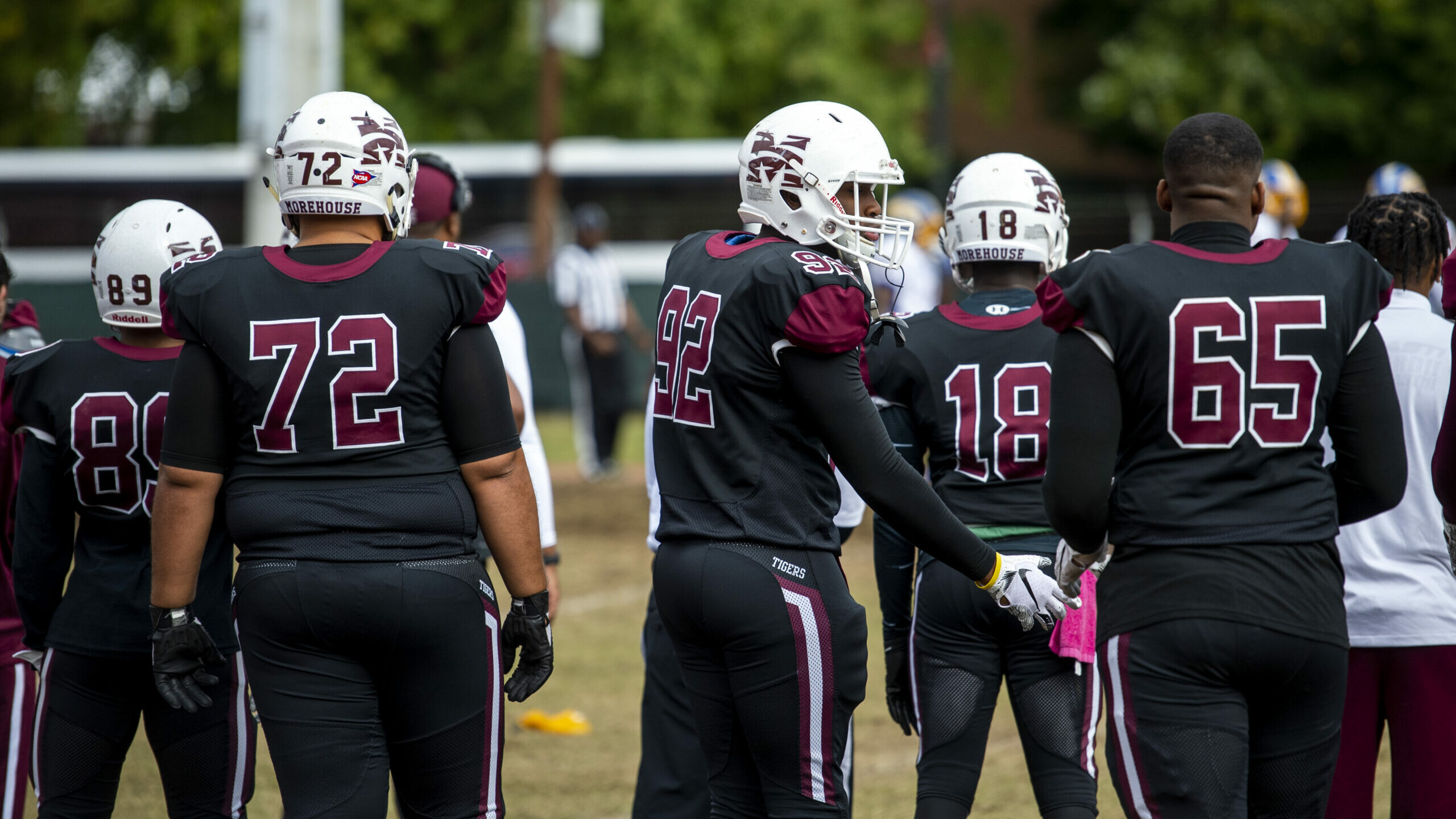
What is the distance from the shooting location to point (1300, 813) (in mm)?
3105

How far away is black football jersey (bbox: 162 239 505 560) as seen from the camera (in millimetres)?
3148

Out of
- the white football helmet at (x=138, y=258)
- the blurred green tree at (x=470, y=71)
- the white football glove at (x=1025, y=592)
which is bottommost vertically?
the white football glove at (x=1025, y=592)

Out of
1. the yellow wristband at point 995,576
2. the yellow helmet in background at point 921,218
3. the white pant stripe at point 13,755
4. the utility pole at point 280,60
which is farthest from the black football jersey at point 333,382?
the yellow helmet in background at point 921,218

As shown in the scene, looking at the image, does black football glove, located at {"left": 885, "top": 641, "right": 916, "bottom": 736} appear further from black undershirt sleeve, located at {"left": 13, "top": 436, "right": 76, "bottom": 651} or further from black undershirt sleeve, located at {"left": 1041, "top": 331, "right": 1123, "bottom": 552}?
black undershirt sleeve, located at {"left": 13, "top": 436, "right": 76, "bottom": 651}

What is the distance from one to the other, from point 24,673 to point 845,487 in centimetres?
242

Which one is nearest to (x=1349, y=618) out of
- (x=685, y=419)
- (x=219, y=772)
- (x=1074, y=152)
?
(x=685, y=419)

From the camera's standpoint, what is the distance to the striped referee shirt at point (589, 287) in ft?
46.3

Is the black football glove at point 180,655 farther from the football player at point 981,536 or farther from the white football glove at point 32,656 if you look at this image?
the football player at point 981,536

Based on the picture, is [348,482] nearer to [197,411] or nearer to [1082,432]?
[197,411]

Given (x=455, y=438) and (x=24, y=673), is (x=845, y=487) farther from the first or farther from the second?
(x=24, y=673)

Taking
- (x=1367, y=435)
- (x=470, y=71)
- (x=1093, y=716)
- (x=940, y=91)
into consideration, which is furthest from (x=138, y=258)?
(x=470, y=71)

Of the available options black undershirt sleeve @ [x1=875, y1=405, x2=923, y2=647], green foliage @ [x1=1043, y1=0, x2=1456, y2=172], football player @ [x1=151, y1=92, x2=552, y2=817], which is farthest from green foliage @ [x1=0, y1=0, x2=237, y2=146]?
football player @ [x1=151, y1=92, x2=552, y2=817]

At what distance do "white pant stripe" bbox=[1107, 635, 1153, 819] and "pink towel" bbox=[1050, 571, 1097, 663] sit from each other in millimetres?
786

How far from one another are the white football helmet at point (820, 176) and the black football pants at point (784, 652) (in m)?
0.77
